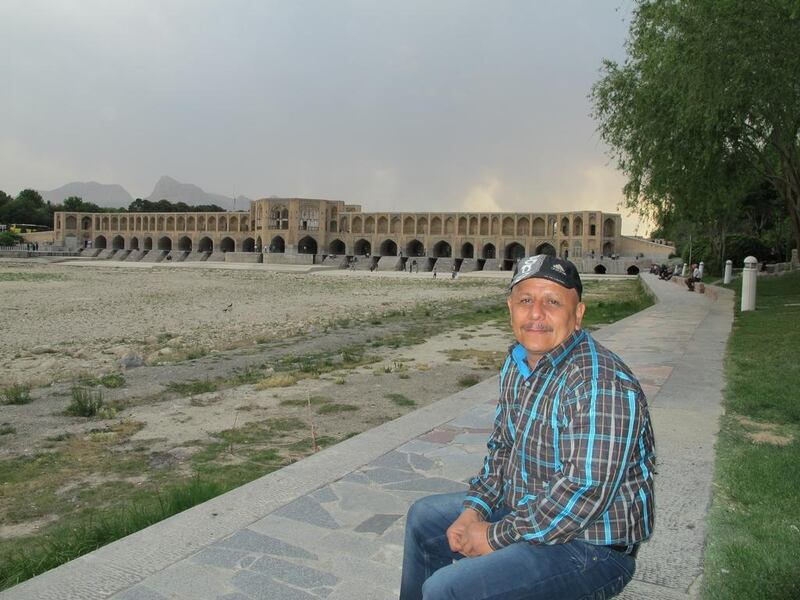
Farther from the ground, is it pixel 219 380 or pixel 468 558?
pixel 468 558

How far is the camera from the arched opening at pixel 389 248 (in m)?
71.4

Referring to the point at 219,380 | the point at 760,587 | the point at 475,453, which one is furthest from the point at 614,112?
the point at 760,587

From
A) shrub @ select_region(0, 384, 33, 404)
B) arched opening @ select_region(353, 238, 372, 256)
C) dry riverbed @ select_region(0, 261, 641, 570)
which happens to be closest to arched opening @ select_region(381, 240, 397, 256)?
arched opening @ select_region(353, 238, 372, 256)

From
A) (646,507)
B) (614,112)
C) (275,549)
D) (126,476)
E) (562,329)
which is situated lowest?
(126,476)

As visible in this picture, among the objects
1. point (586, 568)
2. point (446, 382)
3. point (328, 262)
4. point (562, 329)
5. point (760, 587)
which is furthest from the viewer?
point (328, 262)

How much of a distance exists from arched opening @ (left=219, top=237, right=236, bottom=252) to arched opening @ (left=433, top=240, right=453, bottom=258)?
25.6m

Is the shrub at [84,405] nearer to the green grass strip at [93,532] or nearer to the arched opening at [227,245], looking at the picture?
the green grass strip at [93,532]

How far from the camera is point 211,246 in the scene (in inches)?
3209

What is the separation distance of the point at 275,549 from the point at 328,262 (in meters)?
63.2

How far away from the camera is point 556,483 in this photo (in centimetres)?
184

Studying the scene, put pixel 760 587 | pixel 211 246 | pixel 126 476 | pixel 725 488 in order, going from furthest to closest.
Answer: pixel 211 246 < pixel 126 476 < pixel 725 488 < pixel 760 587

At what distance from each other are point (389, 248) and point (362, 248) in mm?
3708

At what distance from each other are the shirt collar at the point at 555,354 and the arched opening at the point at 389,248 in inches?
2715

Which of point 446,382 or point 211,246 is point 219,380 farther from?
point 211,246
